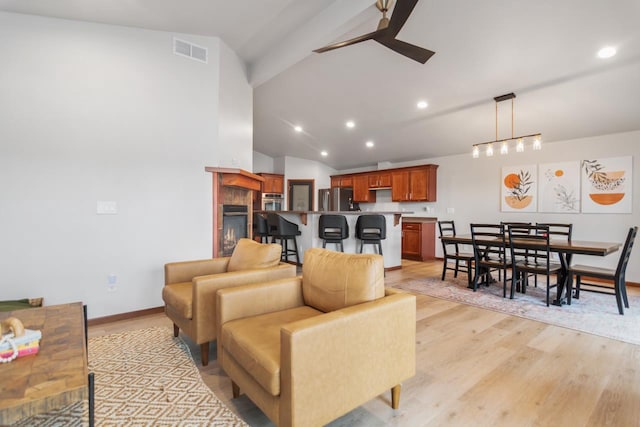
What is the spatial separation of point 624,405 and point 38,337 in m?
3.20

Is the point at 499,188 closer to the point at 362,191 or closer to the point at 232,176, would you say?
the point at 362,191

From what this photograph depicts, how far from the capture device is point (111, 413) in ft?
5.56

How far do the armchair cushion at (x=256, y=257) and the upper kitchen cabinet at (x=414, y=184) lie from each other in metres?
5.16

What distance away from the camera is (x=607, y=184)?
4773 mm

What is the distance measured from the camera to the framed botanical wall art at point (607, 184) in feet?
15.1

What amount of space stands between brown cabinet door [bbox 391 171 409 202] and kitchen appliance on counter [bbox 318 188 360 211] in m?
1.32

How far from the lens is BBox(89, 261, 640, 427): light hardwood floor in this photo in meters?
1.69

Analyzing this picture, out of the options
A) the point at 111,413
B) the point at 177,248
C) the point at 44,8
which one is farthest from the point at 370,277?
the point at 44,8

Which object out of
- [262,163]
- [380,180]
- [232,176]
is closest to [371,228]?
[232,176]

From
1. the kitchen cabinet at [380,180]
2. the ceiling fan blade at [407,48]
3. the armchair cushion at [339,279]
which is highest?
the ceiling fan blade at [407,48]

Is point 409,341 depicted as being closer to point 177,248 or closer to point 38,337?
point 38,337

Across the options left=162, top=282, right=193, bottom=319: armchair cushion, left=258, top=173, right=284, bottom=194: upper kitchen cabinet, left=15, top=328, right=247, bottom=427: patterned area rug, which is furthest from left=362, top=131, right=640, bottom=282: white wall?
left=15, top=328, right=247, bottom=427: patterned area rug

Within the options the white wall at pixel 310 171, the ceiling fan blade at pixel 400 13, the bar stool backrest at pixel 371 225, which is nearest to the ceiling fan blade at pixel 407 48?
the ceiling fan blade at pixel 400 13

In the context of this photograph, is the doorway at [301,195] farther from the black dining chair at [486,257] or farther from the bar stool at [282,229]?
the black dining chair at [486,257]
